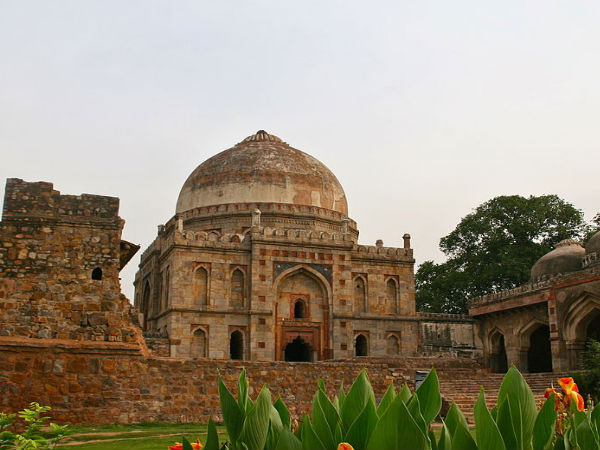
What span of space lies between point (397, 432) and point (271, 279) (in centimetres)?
2693

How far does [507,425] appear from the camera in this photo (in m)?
3.12

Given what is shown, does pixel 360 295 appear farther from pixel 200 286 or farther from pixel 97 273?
pixel 97 273

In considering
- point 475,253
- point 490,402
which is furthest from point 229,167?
point 490,402

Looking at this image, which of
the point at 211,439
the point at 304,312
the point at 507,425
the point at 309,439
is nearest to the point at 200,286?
the point at 304,312

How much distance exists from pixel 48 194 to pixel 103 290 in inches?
82.8

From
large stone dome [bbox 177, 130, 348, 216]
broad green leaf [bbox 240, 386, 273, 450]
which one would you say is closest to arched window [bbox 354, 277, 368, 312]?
large stone dome [bbox 177, 130, 348, 216]

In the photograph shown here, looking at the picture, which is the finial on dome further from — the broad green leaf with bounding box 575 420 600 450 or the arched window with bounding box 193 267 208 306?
the broad green leaf with bounding box 575 420 600 450

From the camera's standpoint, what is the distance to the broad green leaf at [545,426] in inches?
128

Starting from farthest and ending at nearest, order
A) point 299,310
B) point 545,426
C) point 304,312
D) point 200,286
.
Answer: point 299,310
point 304,312
point 200,286
point 545,426

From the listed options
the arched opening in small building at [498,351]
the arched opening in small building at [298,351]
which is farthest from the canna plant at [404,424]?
the arched opening in small building at [298,351]

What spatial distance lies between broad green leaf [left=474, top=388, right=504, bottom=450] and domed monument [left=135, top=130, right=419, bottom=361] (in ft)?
84.6

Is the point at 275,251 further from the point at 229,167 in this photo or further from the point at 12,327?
the point at 12,327

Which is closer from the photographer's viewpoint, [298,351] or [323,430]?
[323,430]

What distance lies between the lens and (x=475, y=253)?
4031 centimetres
